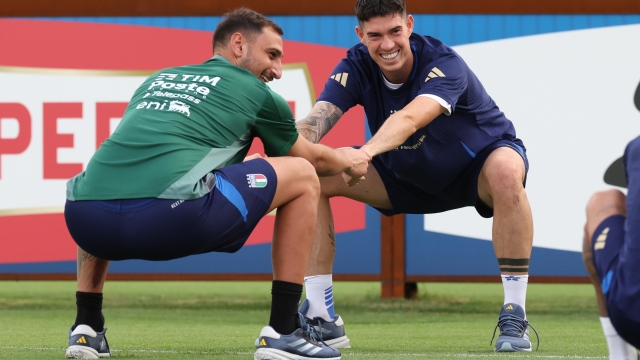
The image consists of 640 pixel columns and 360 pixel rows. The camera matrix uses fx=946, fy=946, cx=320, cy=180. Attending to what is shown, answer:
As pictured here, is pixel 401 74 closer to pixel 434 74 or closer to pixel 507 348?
pixel 434 74

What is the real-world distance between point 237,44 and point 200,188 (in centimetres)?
80

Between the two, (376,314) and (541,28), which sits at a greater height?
(541,28)

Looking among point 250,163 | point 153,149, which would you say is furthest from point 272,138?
point 153,149

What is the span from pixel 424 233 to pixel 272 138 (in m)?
4.25

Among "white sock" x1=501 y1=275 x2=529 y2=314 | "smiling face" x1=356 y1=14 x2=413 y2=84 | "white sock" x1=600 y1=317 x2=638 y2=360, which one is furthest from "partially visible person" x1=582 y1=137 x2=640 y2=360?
"smiling face" x1=356 y1=14 x2=413 y2=84

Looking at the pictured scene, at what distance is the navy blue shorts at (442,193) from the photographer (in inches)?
194

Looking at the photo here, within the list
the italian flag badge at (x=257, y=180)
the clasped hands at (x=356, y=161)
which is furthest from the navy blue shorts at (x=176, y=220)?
the clasped hands at (x=356, y=161)

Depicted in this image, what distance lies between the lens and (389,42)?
4.83m

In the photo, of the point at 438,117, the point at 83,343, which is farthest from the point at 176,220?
the point at 438,117

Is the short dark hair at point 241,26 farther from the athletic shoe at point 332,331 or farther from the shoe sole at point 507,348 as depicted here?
the shoe sole at point 507,348

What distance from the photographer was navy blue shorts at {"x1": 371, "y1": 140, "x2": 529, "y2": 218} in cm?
493

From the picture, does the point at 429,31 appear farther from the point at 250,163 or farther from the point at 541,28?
the point at 250,163

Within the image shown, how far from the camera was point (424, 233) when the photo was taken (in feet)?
25.9

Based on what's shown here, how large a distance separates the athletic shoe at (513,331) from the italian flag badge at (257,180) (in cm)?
146
